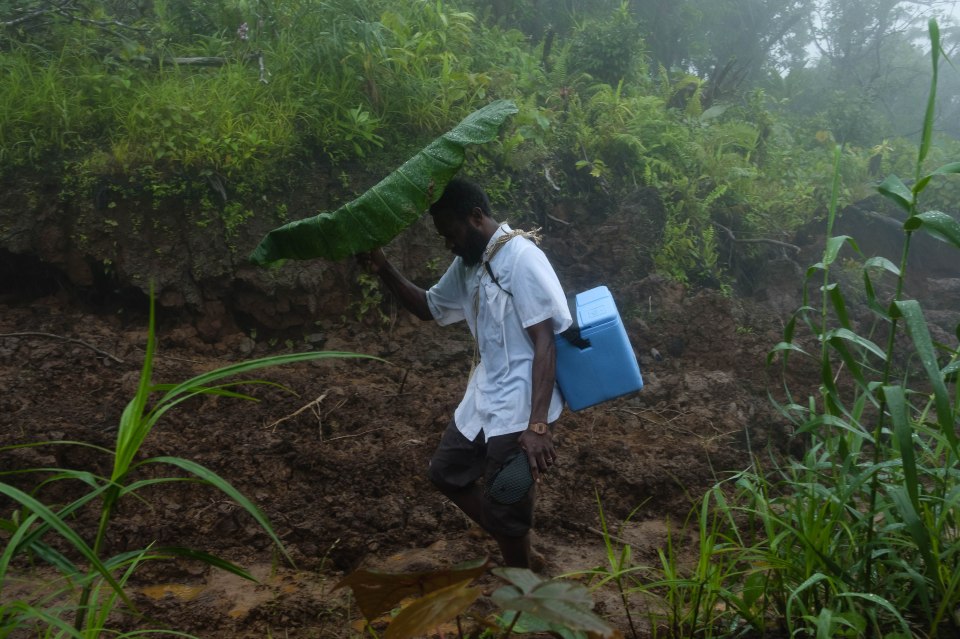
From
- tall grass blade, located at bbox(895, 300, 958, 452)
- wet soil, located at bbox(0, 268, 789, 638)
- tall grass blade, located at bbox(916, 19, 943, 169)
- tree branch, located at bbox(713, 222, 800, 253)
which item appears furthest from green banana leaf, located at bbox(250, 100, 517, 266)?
tree branch, located at bbox(713, 222, 800, 253)

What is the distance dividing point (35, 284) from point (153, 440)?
185cm

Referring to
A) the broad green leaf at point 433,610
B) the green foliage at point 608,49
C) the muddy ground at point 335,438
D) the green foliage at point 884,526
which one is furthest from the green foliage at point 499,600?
the green foliage at point 608,49

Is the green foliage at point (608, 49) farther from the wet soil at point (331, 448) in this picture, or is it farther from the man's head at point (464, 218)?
the man's head at point (464, 218)

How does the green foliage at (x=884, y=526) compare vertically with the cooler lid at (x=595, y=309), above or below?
below

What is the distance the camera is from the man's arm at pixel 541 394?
3053 millimetres

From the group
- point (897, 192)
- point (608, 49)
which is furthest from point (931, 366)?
point (608, 49)

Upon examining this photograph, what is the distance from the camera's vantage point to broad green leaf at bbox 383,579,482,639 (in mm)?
1472

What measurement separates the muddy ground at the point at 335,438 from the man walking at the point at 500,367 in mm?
436

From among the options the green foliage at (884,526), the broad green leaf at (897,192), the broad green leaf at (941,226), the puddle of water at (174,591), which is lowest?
the puddle of water at (174,591)

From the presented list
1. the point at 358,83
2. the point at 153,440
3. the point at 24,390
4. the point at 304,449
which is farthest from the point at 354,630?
the point at 358,83

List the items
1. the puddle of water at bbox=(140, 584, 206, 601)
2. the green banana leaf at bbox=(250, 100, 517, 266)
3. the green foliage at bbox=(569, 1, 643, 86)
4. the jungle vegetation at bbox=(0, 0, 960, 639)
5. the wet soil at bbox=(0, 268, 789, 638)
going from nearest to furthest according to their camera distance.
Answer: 1. the jungle vegetation at bbox=(0, 0, 960, 639)
2. the green banana leaf at bbox=(250, 100, 517, 266)
3. the puddle of water at bbox=(140, 584, 206, 601)
4. the wet soil at bbox=(0, 268, 789, 638)
5. the green foliage at bbox=(569, 1, 643, 86)

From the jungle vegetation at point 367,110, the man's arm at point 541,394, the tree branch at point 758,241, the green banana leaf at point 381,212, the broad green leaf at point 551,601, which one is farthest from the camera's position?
the tree branch at point 758,241

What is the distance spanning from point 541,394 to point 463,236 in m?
0.71

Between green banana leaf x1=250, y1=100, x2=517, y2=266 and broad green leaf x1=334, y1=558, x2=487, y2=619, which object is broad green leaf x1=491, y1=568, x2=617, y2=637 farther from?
green banana leaf x1=250, y1=100, x2=517, y2=266
